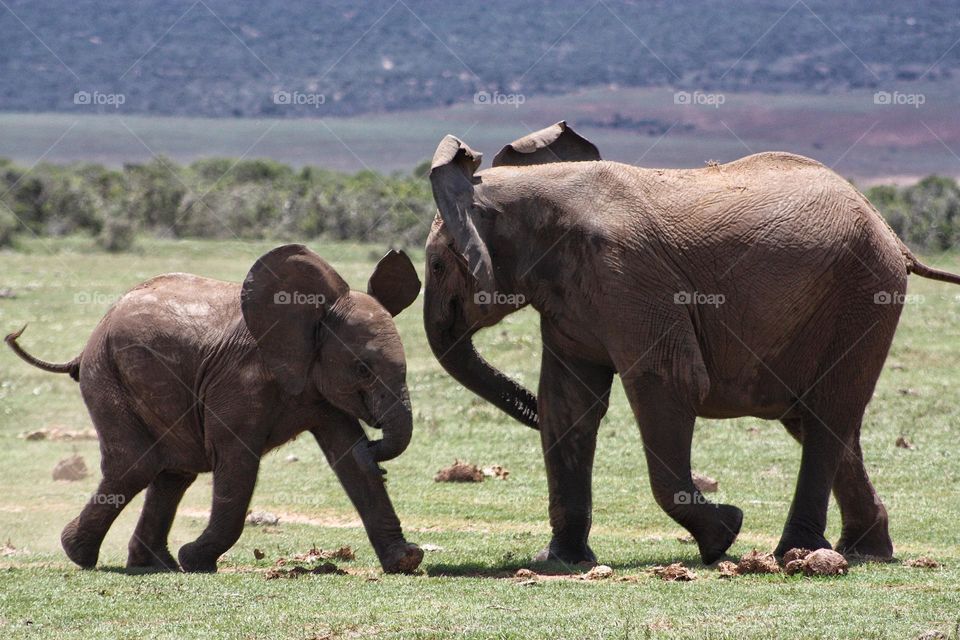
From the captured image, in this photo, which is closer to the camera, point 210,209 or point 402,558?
point 402,558

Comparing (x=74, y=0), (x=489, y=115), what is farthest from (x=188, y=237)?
(x=489, y=115)

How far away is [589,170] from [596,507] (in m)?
4.89

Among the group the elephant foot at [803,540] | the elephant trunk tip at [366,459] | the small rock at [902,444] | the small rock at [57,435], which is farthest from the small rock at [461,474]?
the small rock at [57,435]

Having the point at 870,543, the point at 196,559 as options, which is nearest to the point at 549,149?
the point at 870,543

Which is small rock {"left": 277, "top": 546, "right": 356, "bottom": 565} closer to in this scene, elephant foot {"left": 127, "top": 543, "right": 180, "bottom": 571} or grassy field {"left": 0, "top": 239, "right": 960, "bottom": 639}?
grassy field {"left": 0, "top": 239, "right": 960, "bottom": 639}

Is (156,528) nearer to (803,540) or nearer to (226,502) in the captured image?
(226,502)

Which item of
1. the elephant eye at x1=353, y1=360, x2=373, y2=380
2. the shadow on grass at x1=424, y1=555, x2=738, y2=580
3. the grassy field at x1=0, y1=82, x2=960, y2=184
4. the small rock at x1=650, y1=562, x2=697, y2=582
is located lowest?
the shadow on grass at x1=424, y1=555, x2=738, y2=580

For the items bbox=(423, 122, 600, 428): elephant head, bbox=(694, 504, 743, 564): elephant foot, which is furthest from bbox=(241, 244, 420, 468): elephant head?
bbox=(694, 504, 743, 564): elephant foot

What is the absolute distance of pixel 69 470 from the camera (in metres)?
19.0

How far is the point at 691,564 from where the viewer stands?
39.7 feet

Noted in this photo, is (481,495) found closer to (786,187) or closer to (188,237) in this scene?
(786,187)

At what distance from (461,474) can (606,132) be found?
110060 mm

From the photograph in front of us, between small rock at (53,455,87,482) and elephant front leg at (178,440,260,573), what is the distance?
721 centimetres

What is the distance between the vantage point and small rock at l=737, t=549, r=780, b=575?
36.6 ft
